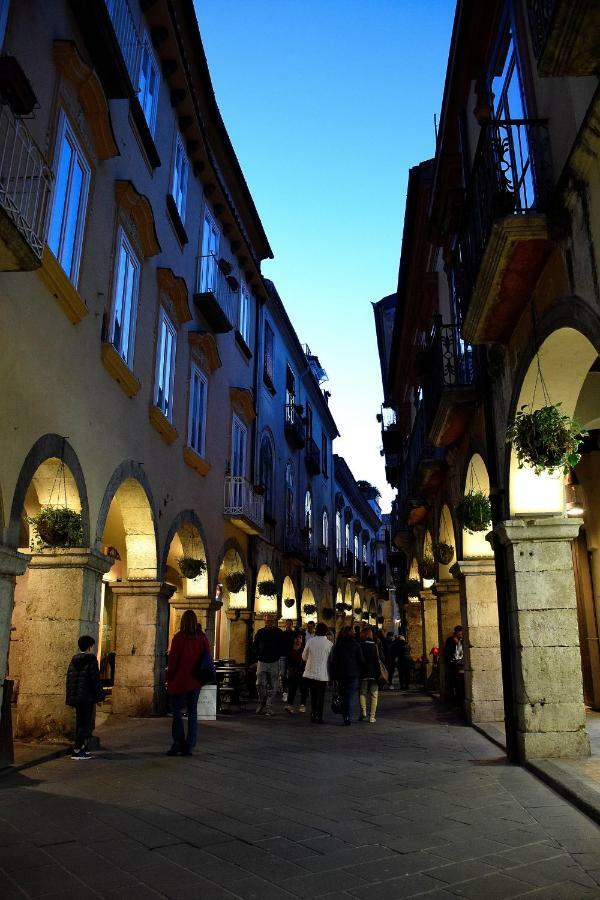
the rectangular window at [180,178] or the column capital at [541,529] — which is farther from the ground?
the rectangular window at [180,178]

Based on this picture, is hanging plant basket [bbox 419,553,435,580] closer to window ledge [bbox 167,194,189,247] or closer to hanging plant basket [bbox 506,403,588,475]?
window ledge [bbox 167,194,189,247]

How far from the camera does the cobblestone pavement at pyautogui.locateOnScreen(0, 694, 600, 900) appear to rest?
411cm

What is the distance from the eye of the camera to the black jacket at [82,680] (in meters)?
8.07

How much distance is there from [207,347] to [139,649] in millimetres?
6422

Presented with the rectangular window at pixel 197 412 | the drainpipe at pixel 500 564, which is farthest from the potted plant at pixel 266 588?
the drainpipe at pixel 500 564

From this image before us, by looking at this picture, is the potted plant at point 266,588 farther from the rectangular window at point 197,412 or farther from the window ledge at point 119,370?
the window ledge at point 119,370

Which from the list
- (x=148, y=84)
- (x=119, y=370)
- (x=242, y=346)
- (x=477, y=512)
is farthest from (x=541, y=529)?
(x=242, y=346)

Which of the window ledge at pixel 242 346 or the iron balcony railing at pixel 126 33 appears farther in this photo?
the window ledge at pixel 242 346

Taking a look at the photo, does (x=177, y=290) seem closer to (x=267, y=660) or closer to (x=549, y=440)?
(x=267, y=660)

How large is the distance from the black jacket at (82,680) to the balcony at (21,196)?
4161mm

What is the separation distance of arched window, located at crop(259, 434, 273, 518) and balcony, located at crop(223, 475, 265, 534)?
8.61 feet

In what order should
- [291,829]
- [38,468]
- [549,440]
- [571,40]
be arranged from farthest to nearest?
[38,468]
[549,440]
[291,829]
[571,40]

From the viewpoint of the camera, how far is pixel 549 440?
6230mm

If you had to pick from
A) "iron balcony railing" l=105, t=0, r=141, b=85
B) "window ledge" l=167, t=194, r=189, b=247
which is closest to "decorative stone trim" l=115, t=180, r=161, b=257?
"window ledge" l=167, t=194, r=189, b=247
